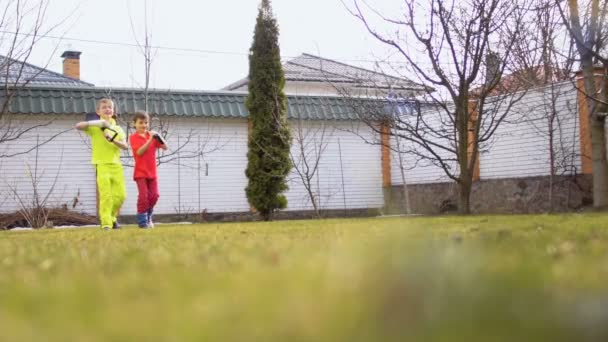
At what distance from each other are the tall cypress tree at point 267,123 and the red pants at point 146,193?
5.71m

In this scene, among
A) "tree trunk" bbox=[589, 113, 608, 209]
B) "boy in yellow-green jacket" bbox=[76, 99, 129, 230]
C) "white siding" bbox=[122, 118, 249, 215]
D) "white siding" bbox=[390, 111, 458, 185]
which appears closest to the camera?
"boy in yellow-green jacket" bbox=[76, 99, 129, 230]

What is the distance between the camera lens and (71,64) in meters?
27.8

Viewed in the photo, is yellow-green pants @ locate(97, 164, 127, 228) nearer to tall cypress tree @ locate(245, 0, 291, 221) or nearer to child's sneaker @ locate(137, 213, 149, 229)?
child's sneaker @ locate(137, 213, 149, 229)

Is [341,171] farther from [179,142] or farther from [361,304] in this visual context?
[361,304]

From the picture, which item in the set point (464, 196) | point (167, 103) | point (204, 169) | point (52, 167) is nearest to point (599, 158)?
point (464, 196)

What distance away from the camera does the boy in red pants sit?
997cm

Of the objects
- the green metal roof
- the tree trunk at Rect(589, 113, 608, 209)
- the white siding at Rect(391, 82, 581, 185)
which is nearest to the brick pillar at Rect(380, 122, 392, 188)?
the green metal roof

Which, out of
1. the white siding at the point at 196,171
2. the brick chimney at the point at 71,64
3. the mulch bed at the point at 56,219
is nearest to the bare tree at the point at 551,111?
the white siding at the point at 196,171

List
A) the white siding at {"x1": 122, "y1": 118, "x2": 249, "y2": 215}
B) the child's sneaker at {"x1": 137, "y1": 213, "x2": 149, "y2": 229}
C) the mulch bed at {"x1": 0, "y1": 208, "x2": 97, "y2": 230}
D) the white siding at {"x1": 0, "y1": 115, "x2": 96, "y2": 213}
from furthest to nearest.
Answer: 1. the white siding at {"x1": 122, "y1": 118, "x2": 249, "y2": 215}
2. the white siding at {"x1": 0, "y1": 115, "x2": 96, "y2": 213}
3. the mulch bed at {"x1": 0, "y1": 208, "x2": 97, "y2": 230}
4. the child's sneaker at {"x1": 137, "y1": 213, "x2": 149, "y2": 229}

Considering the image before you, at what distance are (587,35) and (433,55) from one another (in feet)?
7.99

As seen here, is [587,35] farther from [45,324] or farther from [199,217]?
[45,324]

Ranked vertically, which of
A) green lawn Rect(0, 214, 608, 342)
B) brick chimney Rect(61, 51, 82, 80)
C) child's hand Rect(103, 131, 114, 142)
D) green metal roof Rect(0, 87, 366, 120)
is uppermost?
brick chimney Rect(61, 51, 82, 80)

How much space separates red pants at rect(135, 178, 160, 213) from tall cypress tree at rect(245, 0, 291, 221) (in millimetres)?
5708

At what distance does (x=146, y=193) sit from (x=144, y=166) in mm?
391
